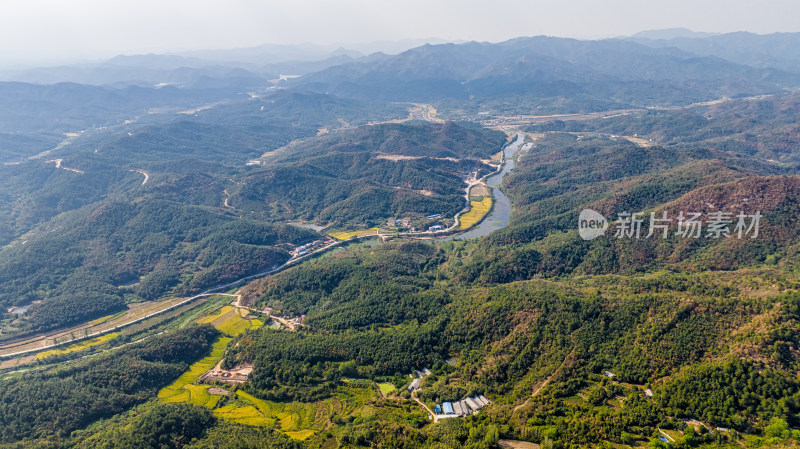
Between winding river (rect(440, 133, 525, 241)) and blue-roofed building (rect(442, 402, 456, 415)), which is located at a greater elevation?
winding river (rect(440, 133, 525, 241))

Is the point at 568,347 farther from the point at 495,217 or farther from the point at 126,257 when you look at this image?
the point at 126,257

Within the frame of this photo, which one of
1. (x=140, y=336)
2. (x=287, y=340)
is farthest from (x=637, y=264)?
(x=140, y=336)

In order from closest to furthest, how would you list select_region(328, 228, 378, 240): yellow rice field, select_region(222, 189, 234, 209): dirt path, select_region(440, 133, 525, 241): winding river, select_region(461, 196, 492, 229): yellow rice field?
select_region(440, 133, 525, 241): winding river → select_region(328, 228, 378, 240): yellow rice field → select_region(461, 196, 492, 229): yellow rice field → select_region(222, 189, 234, 209): dirt path

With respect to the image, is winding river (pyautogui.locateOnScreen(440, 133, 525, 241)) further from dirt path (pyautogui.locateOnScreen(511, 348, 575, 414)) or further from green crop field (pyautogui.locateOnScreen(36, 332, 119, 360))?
green crop field (pyautogui.locateOnScreen(36, 332, 119, 360))

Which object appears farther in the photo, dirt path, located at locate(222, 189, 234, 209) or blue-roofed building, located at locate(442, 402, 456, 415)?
dirt path, located at locate(222, 189, 234, 209)

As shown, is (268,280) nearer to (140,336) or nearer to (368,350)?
(140,336)

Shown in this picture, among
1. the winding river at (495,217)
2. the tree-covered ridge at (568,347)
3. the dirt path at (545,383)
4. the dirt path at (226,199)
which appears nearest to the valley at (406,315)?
the tree-covered ridge at (568,347)

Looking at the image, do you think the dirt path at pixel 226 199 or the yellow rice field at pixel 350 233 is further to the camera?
the dirt path at pixel 226 199

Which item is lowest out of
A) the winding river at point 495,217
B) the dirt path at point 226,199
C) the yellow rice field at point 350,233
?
the yellow rice field at point 350,233

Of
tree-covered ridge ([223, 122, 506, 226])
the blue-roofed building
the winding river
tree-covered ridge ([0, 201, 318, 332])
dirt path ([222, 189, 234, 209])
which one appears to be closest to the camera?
the blue-roofed building

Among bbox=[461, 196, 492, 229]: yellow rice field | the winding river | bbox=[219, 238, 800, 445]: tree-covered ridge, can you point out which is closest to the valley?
bbox=[219, 238, 800, 445]: tree-covered ridge

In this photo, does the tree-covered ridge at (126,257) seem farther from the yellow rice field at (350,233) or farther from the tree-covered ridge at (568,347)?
the tree-covered ridge at (568,347)
